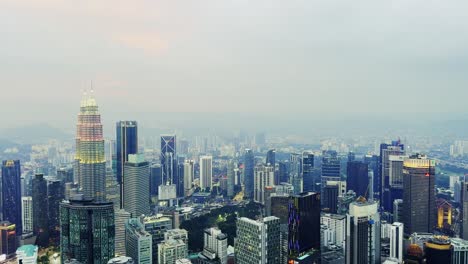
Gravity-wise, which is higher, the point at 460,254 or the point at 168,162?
the point at 168,162

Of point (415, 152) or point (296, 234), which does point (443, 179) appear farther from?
point (296, 234)

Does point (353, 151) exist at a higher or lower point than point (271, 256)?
higher

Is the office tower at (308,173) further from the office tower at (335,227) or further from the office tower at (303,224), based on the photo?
the office tower at (303,224)

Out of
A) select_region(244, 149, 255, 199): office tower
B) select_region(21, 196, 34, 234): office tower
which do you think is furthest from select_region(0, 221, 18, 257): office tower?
select_region(244, 149, 255, 199): office tower

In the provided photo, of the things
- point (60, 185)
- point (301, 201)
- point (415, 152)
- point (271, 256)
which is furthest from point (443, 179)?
point (60, 185)

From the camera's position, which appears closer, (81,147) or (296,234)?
(296,234)

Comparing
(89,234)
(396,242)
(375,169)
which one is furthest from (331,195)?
(89,234)

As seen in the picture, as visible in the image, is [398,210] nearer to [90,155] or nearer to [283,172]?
[283,172]
